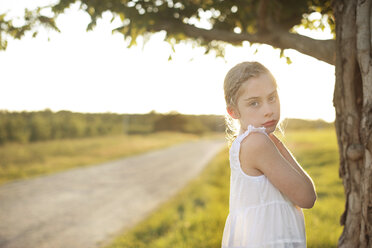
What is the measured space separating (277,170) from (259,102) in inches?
14.9

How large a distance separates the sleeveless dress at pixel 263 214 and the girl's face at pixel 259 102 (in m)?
0.07

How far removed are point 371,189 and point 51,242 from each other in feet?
15.3

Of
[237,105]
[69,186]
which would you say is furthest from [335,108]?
[69,186]


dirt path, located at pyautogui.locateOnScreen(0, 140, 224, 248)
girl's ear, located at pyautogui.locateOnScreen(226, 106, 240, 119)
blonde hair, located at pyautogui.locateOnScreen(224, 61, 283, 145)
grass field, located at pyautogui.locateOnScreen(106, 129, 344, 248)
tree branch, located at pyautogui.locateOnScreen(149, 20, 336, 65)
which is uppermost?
tree branch, located at pyautogui.locateOnScreen(149, 20, 336, 65)

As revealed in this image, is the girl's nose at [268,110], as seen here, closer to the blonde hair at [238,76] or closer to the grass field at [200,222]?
the blonde hair at [238,76]

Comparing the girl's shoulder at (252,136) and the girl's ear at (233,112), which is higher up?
the girl's ear at (233,112)

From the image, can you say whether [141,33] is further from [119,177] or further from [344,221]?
[119,177]

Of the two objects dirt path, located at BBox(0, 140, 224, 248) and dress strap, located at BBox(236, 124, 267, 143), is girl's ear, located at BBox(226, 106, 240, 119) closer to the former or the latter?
dress strap, located at BBox(236, 124, 267, 143)

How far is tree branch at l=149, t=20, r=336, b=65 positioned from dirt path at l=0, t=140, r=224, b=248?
3.56m

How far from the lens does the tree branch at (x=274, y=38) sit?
270 cm

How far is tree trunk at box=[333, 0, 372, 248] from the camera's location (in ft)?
7.34

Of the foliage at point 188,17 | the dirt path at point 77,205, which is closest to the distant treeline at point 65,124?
the dirt path at point 77,205

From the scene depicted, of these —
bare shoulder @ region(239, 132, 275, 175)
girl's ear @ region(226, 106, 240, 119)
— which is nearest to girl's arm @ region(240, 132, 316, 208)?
bare shoulder @ region(239, 132, 275, 175)

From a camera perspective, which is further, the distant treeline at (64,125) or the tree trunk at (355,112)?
the distant treeline at (64,125)
